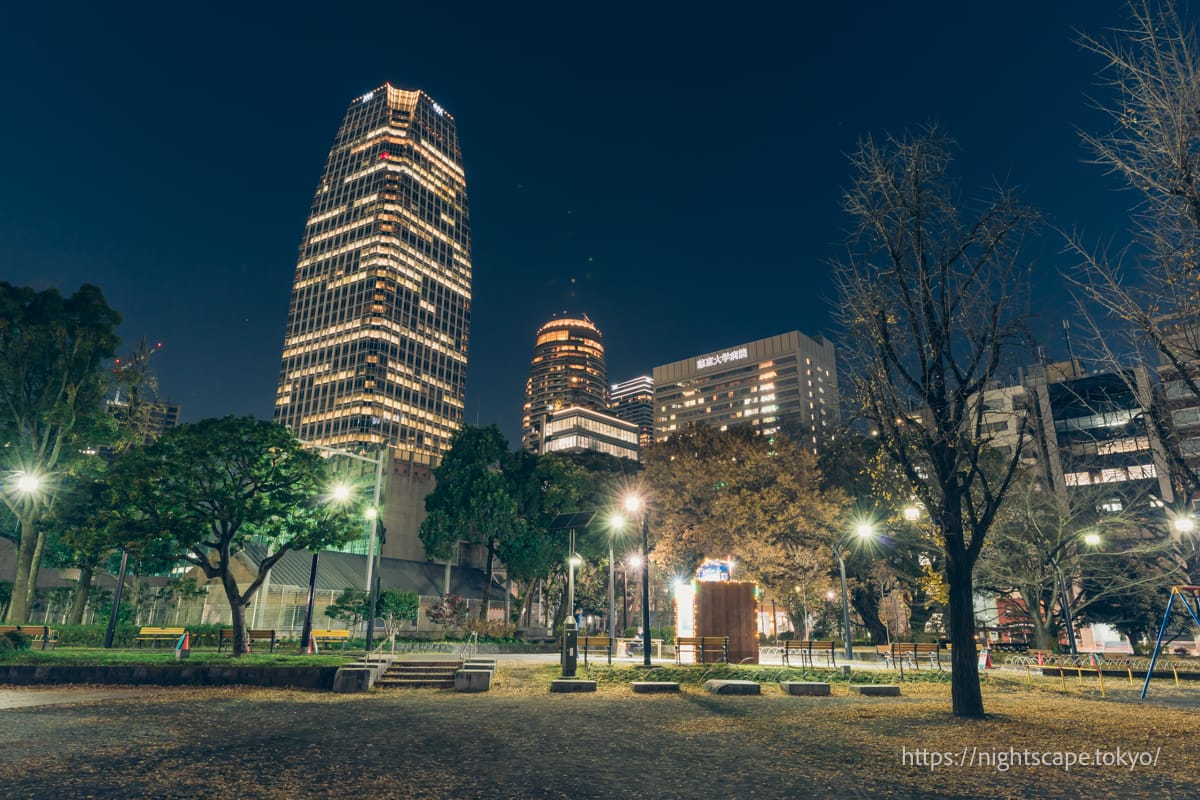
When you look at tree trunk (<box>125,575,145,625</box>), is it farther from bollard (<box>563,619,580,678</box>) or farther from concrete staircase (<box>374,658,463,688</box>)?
bollard (<box>563,619,580,678</box>)

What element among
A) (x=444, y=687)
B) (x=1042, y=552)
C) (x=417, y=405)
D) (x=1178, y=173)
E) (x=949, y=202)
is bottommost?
(x=444, y=687)

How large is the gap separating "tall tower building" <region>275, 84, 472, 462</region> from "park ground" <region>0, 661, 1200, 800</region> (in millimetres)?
133209

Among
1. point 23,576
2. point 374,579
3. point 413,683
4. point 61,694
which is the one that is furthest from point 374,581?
point 23,576

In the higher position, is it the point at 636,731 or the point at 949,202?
the point at 949,202

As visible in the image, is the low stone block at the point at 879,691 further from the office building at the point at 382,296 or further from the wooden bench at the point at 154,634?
the office building at the point at 382,296

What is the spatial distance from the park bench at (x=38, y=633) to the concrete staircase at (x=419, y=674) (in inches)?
571

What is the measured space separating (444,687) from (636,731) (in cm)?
938

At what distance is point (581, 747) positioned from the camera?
9.80 metres

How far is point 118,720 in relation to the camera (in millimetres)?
11836

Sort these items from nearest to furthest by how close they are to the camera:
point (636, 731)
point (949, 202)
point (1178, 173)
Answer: point (1178, 173)
point (636, 731)
point (949, 202)

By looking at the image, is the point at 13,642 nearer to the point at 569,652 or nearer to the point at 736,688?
the point at 569,652

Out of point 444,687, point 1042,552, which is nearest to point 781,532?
point 1042,552

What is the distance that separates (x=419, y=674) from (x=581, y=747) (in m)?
11.2

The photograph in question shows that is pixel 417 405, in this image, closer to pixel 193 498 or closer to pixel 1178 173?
pixel 193 498
